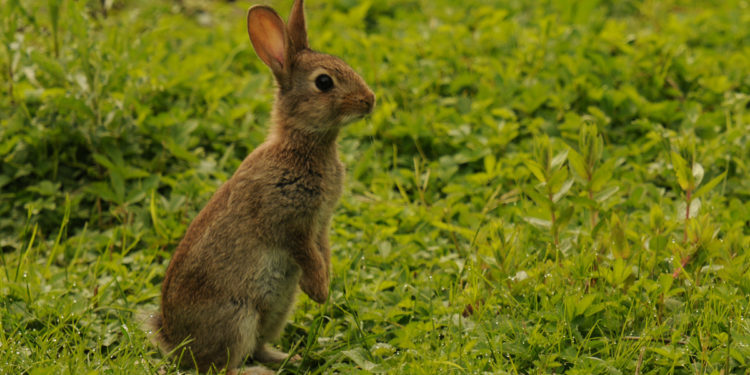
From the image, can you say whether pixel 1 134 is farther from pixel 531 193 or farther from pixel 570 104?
pixel 570 104

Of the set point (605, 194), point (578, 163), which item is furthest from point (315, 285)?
point (605, 194)

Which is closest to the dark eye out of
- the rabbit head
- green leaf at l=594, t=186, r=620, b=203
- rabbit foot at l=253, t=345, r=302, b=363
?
the rabbit head

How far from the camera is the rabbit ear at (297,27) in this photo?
4.02 meters

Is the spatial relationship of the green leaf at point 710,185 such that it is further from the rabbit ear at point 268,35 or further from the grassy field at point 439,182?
the rabbit ear at point 268,35

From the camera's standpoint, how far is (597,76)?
6.25 metres

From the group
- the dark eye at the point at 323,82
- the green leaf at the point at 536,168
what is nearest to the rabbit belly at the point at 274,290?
the dark eye at the point at 323,82

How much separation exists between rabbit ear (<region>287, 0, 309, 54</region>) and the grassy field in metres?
0.77

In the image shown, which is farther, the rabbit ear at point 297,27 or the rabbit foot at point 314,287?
the rabbit ear at point 297,27

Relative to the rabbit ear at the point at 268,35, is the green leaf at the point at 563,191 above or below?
below

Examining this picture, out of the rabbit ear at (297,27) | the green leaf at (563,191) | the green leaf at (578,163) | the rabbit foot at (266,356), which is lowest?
the rabbit foot at (266,356)

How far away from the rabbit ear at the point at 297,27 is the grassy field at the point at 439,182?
0.77m

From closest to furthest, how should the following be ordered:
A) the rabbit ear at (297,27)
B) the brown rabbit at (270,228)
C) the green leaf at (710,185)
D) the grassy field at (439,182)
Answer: the grassy field at (439,182) < the brown rabbit at (270,228) < the green leaf at (710,185) < the rabbit ear at (297,27)

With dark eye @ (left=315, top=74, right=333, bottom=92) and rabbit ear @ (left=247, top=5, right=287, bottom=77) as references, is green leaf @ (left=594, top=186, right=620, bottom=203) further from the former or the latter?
rabbit ear @ (left=247, top=5, right=287, bottom=77)

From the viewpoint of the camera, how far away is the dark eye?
398cm
